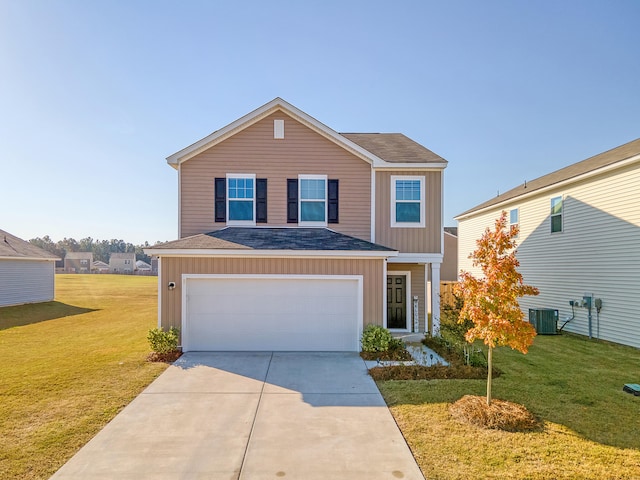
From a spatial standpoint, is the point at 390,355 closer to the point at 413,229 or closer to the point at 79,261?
the point at 413,229

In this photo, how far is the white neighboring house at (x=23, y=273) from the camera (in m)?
18.0

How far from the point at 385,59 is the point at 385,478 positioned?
13.0 m

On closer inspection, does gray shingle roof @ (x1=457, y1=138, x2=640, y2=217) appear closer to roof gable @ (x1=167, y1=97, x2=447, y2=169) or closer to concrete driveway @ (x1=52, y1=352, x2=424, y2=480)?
roof gable @ (x1=167, y1=97, x2=447, y2=169)

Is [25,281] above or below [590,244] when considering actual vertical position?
below

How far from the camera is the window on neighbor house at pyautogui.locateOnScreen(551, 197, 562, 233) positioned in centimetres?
1339

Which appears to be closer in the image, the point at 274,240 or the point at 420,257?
the point at 274,240

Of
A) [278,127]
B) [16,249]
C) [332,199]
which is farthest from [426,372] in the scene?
[16,249]

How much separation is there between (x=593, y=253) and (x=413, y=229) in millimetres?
6692

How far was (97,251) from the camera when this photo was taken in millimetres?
104812

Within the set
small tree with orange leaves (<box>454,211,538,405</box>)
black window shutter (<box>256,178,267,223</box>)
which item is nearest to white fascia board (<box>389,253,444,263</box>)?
black window shutter (<box>256,178,267,223</box>)

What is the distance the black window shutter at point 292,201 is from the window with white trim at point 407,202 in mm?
3310

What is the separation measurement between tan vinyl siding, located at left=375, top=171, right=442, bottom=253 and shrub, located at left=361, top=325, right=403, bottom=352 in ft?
10.9

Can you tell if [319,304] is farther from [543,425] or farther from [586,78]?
[586,78]

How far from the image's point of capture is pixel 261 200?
1117 cm
